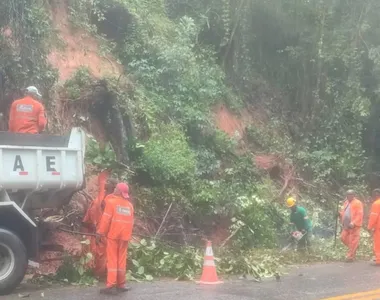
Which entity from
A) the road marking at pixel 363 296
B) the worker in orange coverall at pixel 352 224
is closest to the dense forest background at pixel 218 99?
the worker in orange coverall at pixel 352 224

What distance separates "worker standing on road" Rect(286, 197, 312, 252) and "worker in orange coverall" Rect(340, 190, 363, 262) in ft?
A: 2.60

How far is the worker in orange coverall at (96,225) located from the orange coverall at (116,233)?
769 mm

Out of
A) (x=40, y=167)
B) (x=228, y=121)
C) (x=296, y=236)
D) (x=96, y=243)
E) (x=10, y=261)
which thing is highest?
(x=228, y=121)

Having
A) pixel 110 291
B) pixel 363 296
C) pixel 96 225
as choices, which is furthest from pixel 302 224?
pixel 110 291

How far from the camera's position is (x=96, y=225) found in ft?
34.4

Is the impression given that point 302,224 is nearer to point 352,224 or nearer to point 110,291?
point 352,224

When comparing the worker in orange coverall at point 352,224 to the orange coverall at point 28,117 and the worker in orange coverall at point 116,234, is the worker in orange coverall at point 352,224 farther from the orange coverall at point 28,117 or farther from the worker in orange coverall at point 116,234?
the orange coverall at point 28,117

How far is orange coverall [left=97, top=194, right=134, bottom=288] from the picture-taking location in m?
9.13

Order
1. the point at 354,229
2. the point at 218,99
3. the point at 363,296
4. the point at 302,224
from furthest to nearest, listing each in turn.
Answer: the point at 218,99 < the point at 302,224 < the point at 354,229 < the point at 363,296

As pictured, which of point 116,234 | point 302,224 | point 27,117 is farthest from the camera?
point 302,224

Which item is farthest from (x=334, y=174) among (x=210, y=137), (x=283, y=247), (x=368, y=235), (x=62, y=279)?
(x=62, y=279)

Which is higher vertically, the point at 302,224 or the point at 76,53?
the point at 76,53

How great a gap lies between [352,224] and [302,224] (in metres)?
1.16

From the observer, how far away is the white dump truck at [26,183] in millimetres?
8680
